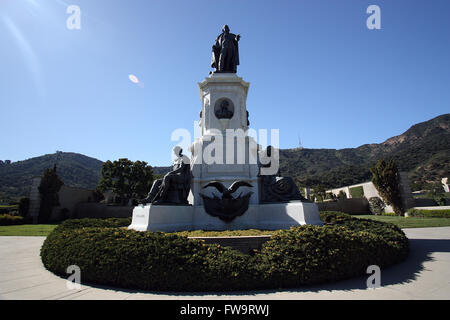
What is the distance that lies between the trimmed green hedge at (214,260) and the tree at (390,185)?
87.5 ft

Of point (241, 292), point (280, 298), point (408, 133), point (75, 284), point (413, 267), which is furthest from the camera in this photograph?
point (408, 133)

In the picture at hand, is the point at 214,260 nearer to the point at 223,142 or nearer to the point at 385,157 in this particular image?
the point at 223,142

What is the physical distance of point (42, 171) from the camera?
88.4 meters

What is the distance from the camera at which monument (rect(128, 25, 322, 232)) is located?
8789mm

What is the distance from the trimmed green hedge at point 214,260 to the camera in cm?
456

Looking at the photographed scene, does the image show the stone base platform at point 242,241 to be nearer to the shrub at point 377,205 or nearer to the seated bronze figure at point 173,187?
the seated bronze figure at point 173,187

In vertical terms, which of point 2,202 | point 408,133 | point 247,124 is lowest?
point 2,202

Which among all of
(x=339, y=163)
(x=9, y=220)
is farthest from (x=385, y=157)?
(x=9, y=220)

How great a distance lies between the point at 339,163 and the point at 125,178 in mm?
97121
